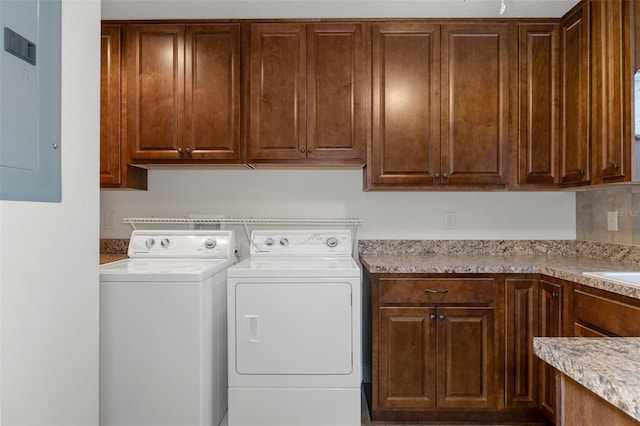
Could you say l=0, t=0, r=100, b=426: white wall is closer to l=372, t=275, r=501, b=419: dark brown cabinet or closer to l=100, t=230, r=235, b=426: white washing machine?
l=100, t=230, r=235, b=426: white washing machine

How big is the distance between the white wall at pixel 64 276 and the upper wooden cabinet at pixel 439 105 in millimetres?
1531

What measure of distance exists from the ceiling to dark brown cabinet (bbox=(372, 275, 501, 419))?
5.01 ft

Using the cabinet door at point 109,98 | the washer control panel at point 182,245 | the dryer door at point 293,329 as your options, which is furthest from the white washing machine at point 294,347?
the cabinet door at point 109,98

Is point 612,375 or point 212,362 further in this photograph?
point 212,362

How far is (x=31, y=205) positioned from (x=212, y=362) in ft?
3.83

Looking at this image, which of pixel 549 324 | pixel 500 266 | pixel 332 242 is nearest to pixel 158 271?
pixel 332 242

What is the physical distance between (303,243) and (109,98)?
4.78 ft

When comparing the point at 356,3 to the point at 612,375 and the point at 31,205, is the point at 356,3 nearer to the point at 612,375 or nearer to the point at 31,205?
the point at 31,205

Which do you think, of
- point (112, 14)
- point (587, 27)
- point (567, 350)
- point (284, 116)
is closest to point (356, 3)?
point (284, 116)

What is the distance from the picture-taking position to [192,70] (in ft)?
8.16

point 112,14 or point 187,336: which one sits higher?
point 112,14

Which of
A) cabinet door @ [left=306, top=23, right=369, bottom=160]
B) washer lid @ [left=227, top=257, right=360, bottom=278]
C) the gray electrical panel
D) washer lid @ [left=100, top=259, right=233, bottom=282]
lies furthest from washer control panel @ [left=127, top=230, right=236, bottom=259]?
the gray electrical panel

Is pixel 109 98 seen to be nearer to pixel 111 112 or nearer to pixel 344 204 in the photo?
pixel 111 112

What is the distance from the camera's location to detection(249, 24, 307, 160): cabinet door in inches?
97.7
